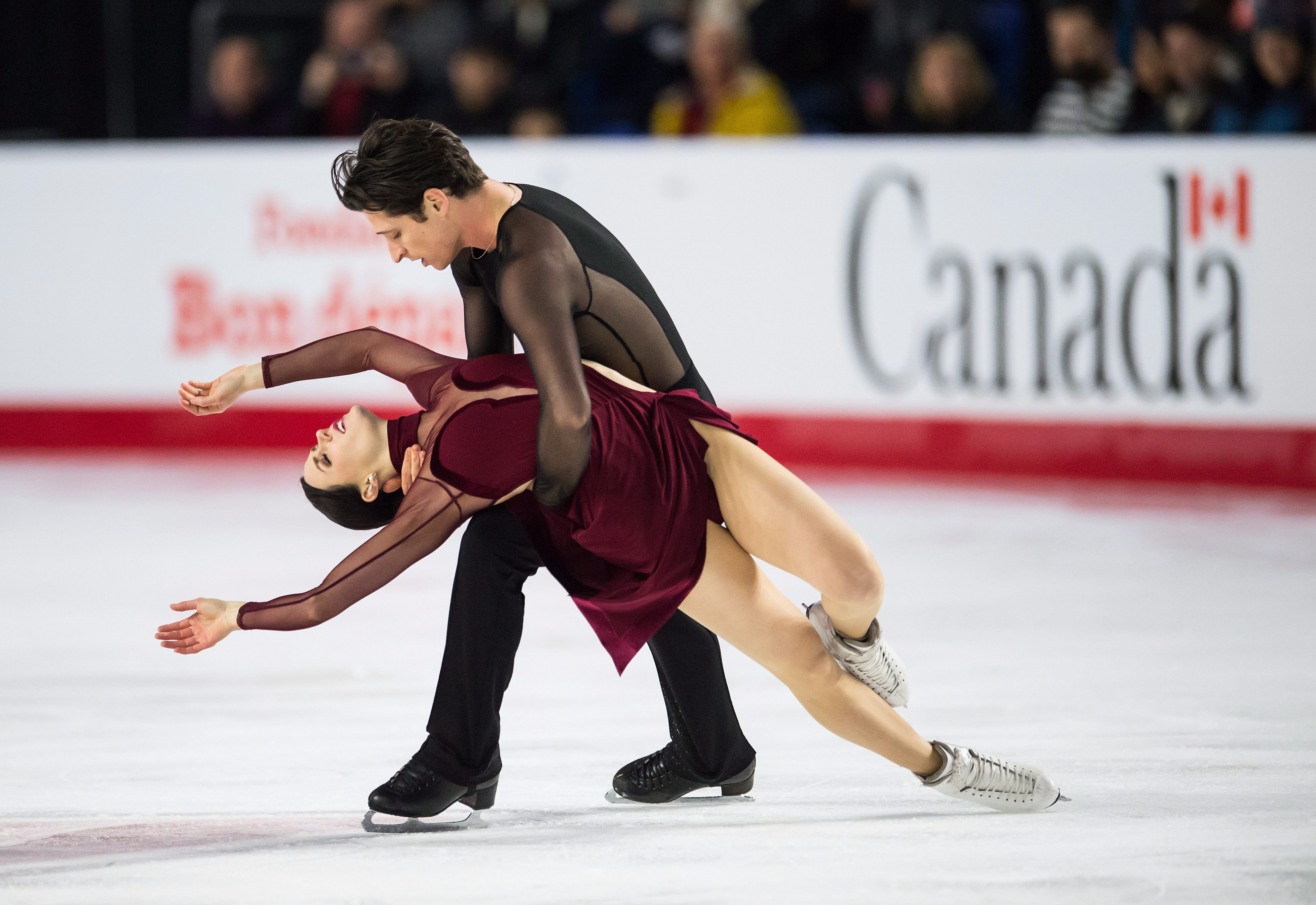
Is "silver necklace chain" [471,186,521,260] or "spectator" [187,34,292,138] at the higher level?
"spectator" [187,34,292,138]

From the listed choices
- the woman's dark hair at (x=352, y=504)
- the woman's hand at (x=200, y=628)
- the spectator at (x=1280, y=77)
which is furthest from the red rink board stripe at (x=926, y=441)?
the woman's hand at (x=200, y=628)

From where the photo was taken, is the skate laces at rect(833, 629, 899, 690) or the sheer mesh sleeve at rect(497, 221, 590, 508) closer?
the sheer mesh sleeve at rect(497, 221, 590, 508)

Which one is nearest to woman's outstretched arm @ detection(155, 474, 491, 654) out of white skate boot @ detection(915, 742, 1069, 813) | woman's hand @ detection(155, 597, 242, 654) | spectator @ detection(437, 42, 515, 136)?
woman's hand @ detection(155, 597, 242, 654)

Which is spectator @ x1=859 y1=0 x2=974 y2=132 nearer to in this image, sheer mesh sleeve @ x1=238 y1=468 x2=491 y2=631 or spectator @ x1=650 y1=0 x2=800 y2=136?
spectator @ x1=650 y1=0 x2=800 y2=136

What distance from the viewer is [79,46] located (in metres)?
7.03

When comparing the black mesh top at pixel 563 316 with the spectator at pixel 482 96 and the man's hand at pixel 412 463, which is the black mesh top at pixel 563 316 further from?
the spectator at pixel 482 96

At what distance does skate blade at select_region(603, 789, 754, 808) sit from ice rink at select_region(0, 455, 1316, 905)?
0.02 metres

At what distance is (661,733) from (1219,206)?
322 cm

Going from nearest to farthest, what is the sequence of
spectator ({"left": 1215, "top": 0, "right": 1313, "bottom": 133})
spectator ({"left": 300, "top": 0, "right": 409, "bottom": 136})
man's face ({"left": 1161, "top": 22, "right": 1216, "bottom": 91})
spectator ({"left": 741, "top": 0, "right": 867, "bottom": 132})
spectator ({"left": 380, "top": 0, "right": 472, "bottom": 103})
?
spectator ({"left": 1215, "top": 0, "right": 1313, "bottom": 133}) → man's face ({"left": 1161, "top": 22, "right": 1216, "bottom": 91}) → spectator ({"left": 741, "top": 0, "right": 867, "bottom": 132}) → spectator ({"left": 300, "top": 0, "right": 409, "bottom": 136}) → spectator ({"left": 380, "top": 0, "right": 472, "bottom": 103})

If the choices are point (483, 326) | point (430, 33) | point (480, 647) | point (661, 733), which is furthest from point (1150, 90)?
point (480, 647)

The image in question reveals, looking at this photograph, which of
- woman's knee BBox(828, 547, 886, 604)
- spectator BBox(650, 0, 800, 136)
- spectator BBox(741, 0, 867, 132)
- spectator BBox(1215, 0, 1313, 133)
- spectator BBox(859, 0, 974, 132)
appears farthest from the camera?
spectator BBox(741, 0, 867, 132)

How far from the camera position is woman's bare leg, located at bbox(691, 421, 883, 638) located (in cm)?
230

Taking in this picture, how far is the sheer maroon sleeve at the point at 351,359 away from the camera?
2.50 m

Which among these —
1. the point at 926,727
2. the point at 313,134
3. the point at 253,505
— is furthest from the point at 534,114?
the point at 926,727
